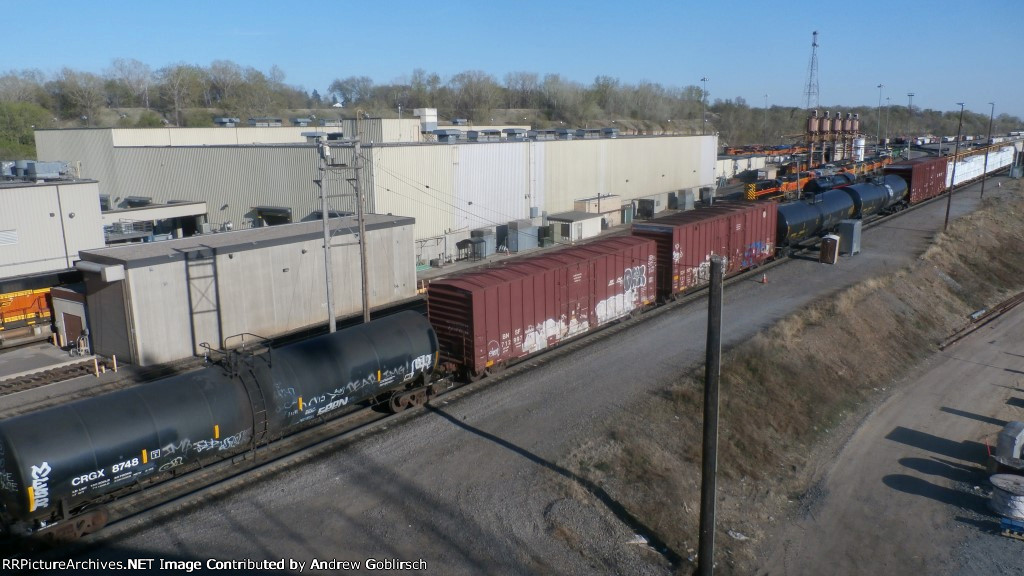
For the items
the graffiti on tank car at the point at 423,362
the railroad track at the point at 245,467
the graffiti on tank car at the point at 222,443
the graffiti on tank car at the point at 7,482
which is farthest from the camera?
the graffiti on tank car at the point at 423,362

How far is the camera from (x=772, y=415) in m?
21.1

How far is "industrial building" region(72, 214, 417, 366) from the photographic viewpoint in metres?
23.5

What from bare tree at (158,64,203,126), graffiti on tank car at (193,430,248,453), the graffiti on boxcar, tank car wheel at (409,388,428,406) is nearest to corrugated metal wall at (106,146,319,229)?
tank car wheel at (409,388,428,406)

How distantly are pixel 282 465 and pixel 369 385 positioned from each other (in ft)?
9.04

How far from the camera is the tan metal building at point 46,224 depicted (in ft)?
95.3

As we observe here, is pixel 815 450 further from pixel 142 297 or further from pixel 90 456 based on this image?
pixel 142 297

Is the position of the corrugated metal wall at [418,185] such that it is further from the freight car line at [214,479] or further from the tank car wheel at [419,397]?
the freight car line at [214,479]

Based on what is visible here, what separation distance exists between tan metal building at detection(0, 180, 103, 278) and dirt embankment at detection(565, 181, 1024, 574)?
25336 millimetres

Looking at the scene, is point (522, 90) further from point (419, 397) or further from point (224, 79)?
point (419, 397)

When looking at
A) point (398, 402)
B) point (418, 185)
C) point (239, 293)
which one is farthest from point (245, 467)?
point (418, 185)

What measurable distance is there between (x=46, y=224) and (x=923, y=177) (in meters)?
60.0

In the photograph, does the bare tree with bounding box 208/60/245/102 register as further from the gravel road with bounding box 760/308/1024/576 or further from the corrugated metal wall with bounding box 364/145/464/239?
the gravel road with bounding box 760/308/1024/576

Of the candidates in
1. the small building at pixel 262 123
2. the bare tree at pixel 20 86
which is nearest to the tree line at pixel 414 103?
the bare tree at pixel 20 86

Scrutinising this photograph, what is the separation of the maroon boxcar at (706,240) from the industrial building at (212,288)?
12583mm
